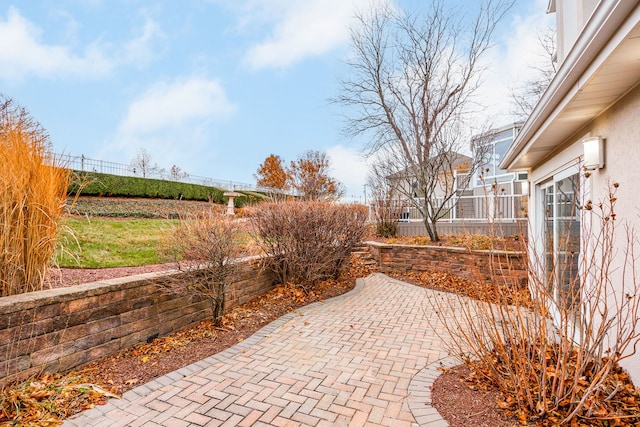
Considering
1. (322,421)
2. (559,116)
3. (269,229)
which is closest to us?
(322,421)

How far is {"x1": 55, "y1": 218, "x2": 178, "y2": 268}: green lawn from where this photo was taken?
5.51 m

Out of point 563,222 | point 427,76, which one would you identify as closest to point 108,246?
point 563,222

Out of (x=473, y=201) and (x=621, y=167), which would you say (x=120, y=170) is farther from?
(x=621, y=167)

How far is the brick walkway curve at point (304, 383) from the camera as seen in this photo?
273cm

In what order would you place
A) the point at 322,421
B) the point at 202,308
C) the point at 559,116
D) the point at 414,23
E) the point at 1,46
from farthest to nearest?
the point at 414,23 → the point at 1,46 → the point at 202,308 → the point at 559,116 → the point at 322,421

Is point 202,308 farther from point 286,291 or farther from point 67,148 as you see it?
point 67,148

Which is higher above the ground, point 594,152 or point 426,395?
point 594,152

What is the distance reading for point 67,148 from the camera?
406 centimetres

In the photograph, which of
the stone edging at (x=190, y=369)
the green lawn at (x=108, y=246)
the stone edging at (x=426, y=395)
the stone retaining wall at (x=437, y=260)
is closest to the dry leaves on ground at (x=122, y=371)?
the stone edging at (x=190, y=369)

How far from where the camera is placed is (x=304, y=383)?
10.9 ft

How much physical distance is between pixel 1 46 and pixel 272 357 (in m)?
11.8

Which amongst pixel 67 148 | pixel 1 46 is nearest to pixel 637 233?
pixel 67 148

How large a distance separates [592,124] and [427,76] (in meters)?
7.00

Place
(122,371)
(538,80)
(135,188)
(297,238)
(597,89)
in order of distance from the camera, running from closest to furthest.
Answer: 1. (597,89)
2. (122,371)
3. (297,238)
4. (538,80)
5. (135,188)
